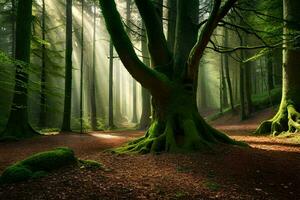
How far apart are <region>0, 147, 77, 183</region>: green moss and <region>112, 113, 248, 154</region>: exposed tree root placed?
2.68m

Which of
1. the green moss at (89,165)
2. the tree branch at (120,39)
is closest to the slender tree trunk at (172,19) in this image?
the tree branch at (120,39)

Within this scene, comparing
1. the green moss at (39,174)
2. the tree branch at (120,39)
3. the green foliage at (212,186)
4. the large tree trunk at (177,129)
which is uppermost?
the tree branch at (120,39)

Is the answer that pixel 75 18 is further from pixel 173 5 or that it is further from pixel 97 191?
pixel 97 191

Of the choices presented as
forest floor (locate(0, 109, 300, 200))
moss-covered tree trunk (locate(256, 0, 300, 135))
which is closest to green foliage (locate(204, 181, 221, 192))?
forest floor (locate(0, 109, 300, 200))

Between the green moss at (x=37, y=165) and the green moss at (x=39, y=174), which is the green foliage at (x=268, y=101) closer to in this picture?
the green moss at (x=37, y=165)

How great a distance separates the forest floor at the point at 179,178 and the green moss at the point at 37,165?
0.56 ft

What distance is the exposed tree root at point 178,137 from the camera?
Result: 8.16 m

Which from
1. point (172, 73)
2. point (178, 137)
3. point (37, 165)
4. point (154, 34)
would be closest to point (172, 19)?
point (154, 34)

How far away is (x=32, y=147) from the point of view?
10.9 m

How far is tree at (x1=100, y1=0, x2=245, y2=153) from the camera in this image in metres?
7.77

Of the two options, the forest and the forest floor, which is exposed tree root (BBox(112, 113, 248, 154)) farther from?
the forest floor

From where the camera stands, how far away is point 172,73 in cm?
972

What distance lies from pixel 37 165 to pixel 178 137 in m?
4.12

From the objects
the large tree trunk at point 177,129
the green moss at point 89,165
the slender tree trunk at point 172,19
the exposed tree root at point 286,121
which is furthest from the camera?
the slender tree trunk at point 172,19
